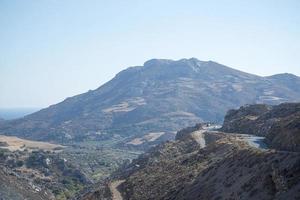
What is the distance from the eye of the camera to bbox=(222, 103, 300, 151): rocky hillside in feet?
217

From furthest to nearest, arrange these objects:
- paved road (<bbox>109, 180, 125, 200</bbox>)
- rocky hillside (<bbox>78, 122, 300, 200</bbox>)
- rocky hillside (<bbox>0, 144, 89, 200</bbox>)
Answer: rocky hillside (<bbox>0, 144, 89, 200</bbox>) < paved road (<bbox>109, 180, 125, 200</bbox>) < rocky hillside (<bbox>78, 122, 300, 200</bbox>)

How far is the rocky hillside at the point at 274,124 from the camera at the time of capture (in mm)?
66125

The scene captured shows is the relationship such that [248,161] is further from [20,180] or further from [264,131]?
[20,180]

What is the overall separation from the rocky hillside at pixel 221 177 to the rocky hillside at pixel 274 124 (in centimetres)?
634

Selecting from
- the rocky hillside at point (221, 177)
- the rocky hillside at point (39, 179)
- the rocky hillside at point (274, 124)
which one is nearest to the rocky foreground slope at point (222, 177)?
the rocky hillside at point (221, 177)

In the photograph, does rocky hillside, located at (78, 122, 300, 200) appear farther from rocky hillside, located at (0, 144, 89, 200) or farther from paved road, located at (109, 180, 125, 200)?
rocky hillside, located at (0, 144, 89, 200)

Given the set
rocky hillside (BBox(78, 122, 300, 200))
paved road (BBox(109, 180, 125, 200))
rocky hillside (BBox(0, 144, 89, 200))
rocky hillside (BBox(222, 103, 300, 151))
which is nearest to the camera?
rocky hillside (BBox(78, 122, 300, 200))

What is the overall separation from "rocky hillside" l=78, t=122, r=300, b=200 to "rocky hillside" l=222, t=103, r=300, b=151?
250 inches

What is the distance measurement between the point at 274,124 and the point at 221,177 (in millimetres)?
32129

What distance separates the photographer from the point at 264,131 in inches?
3615

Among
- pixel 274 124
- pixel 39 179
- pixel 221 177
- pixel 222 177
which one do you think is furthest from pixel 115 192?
pixel 39 179

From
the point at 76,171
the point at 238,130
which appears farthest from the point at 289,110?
the point at 76,171

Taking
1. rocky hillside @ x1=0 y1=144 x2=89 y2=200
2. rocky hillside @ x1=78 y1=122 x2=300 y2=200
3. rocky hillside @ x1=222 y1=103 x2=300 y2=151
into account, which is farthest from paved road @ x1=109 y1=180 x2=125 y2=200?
rocky hillside @ x1=0 y1=144 x2=89 y2=200

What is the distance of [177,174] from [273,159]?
28.0 meters
